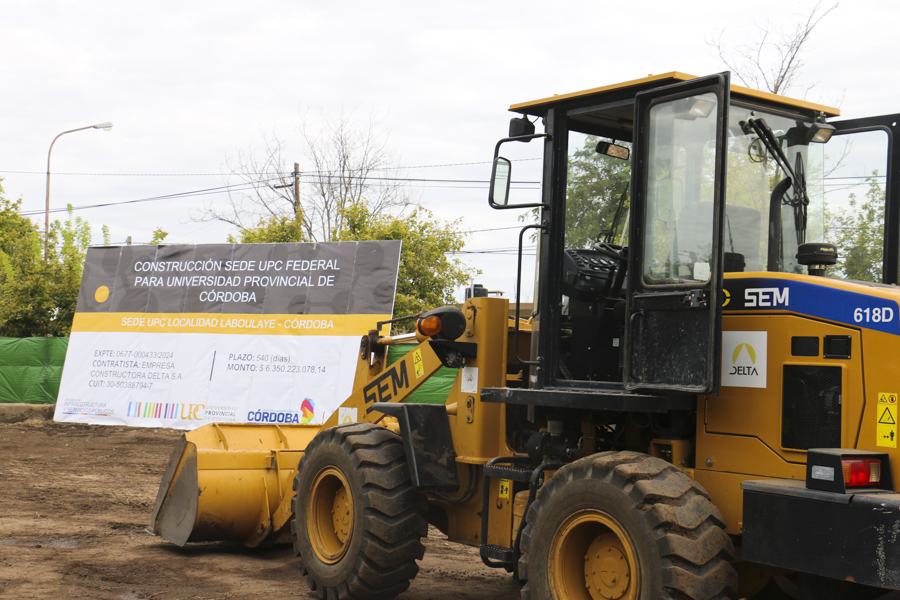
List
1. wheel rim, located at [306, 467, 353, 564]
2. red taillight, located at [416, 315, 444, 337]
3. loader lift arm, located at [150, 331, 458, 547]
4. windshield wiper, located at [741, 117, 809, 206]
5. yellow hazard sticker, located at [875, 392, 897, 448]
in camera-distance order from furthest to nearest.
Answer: loader lift arm, located at [150, 331, 458, 547] → wheel rim, located at [306, 467, 353, 564] → red taillight, located at [416, 315, 444, 337] → windshield wiper, located at [741, 117, 809, 206] → yellow hazard sticker, located at [875, 392, 897, 448]

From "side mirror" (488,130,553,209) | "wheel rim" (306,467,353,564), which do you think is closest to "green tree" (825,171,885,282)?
"side mirror" (488,130,553,209)

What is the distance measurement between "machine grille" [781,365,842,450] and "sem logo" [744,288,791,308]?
31cm

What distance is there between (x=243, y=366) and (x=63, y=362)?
5659mm

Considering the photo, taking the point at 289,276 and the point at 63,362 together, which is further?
the point at 63,362

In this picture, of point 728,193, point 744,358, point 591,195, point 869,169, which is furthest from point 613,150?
point 744,358

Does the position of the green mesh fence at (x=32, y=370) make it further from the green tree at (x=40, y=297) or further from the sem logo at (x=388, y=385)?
the sem logo at (x=388, y=385)

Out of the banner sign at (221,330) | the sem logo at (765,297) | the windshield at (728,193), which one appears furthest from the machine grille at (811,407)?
the banner sign at (221,330)

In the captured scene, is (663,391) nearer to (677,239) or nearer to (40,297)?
(677,239)

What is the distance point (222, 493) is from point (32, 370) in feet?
47.1

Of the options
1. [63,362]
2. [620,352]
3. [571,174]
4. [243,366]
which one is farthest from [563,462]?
[63,362]

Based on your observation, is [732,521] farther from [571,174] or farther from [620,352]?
[571,174]

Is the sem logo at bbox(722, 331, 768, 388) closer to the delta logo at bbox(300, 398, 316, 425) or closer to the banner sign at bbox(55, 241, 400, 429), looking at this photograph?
the banner sign at bbox(55, 241, 400, 429)

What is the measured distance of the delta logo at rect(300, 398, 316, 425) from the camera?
50.1ft

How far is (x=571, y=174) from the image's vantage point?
5.41m
